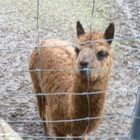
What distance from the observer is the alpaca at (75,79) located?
4113 mm

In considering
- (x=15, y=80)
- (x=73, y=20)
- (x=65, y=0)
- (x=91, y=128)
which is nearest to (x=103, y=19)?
(x=73, y=20)

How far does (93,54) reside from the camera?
13.5 feet

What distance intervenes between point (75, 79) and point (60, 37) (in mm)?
3680

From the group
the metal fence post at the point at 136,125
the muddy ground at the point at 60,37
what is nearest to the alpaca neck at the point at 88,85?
the muddy ground at the point at 60,37

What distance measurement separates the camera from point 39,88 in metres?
5.39

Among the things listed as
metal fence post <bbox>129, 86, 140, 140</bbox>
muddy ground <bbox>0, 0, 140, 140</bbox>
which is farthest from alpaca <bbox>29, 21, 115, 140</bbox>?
metal fence post <bbox>129, 86, 140, 140</bbox>

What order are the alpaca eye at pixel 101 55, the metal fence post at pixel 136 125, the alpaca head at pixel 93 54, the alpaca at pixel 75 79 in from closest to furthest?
the metal fence post at pixel 136 125, the alpaca head at pixel 93 54, the alpaca at pixel 75 79, the alpaca eye at pixel 101 55

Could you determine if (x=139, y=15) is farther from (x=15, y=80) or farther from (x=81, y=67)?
(x=81, y=67)

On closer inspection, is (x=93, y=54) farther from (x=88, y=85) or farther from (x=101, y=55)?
(x=88, y=85)

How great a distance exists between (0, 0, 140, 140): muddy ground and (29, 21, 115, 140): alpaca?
0.87ft

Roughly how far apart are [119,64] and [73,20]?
6.18 feet

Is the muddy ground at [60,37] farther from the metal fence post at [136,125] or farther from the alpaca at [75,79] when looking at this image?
the metal fence post at [136,125]

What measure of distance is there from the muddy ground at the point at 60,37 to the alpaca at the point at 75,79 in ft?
0.87

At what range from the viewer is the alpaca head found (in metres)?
3.99
